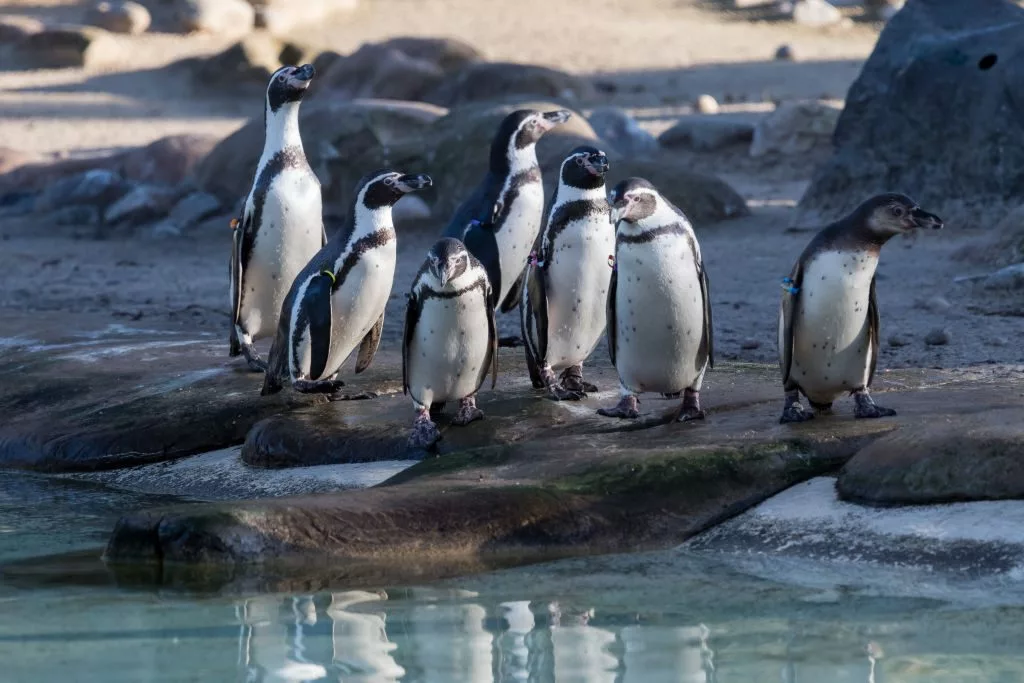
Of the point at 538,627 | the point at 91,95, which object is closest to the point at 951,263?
the point at 538,627

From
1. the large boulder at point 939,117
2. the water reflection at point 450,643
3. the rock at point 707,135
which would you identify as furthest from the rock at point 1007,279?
the rock at point 707,135

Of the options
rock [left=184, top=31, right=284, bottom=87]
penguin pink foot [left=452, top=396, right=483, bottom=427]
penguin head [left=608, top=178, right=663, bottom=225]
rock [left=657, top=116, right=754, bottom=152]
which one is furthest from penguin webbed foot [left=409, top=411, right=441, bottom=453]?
rock [left=184, top=31, right=284, bottom=87]

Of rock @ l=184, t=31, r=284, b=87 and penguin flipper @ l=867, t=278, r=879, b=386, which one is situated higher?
rock @ l=184, t=31, r=284, b=87

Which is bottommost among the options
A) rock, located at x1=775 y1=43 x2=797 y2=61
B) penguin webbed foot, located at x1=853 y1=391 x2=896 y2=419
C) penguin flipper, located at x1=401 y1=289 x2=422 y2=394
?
penguin webbed foot, located at x1=853 y1=391 x2=896 y2=419

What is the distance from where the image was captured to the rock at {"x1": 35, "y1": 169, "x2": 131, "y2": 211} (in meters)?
14.0

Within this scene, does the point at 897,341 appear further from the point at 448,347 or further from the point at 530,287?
the point at 448,347

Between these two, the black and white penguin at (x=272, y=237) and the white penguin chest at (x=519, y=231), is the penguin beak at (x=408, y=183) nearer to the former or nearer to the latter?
the white penguin chest at (x=519, y=231)

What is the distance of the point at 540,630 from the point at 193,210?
32.3ft

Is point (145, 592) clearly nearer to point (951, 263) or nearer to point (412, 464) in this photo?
point (412, 464)

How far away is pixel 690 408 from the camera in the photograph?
5.39 m

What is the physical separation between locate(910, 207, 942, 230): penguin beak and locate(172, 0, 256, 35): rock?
62.7 ft

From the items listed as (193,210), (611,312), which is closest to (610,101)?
(193,210)

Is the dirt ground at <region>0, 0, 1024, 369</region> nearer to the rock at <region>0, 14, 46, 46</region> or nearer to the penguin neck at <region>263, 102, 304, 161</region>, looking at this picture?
the rock at <region>0, 14, 46, 46</region>

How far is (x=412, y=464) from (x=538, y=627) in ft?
4.82
